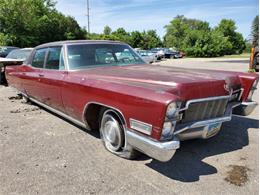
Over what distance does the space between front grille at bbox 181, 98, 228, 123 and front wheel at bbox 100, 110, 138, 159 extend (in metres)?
0.84

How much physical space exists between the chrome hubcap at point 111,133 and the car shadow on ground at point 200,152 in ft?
1.73

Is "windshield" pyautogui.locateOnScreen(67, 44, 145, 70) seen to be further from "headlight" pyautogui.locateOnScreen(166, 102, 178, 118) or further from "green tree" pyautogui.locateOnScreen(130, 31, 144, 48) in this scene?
"green tree" pyautogui.locateOnScreen(130, 31, 144, 48)

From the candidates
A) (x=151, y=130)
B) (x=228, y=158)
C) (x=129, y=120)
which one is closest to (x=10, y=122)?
(x=129, y=120)

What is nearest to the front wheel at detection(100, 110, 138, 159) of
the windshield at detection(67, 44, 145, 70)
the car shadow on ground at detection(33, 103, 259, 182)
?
the car shadow on ground at detection(33, 103, 259, 182)

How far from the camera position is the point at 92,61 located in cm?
472

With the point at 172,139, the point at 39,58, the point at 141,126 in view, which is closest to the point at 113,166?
the point at 141,126

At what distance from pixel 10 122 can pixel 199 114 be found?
4.02 metres

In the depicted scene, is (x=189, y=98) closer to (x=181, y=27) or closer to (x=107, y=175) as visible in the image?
(x=107, y=175)

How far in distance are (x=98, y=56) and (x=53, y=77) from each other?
34.8 inches

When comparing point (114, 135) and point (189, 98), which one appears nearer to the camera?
point (189, 98)

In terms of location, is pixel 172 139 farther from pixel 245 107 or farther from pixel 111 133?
pixel 245 107

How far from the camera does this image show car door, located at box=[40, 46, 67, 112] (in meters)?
4.73

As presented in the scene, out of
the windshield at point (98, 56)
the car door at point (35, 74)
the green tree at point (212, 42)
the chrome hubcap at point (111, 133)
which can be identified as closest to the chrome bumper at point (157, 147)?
the chrome hubcap at point (111, 133)

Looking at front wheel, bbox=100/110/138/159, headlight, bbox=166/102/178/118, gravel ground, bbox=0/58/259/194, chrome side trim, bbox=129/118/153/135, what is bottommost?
gravel ground, bbox=0/58/259/194
